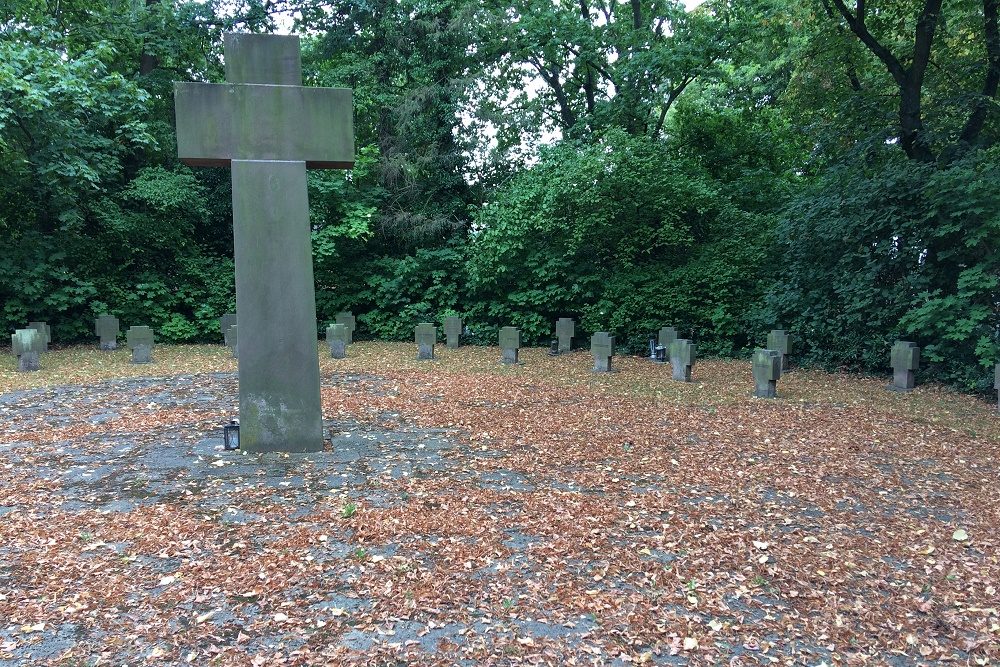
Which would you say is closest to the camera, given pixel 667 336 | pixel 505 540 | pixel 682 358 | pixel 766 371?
pixel 505 540

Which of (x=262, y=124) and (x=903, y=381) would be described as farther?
(x=903, y=381)

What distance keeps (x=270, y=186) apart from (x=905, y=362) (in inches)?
372

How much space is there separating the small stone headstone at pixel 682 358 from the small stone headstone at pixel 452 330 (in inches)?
251

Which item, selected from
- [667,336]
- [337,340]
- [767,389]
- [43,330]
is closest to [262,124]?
[767,389]

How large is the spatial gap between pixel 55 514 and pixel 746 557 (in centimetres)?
450

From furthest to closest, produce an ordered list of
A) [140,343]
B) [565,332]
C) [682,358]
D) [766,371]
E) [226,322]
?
[226,322] < [565,332] < [140,343] < [682,358] < [766,371]

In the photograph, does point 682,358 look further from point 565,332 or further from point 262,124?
point 262,124

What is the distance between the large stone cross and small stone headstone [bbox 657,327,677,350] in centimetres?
919

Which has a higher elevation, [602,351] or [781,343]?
[781,343]

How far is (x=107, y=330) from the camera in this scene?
612 inches

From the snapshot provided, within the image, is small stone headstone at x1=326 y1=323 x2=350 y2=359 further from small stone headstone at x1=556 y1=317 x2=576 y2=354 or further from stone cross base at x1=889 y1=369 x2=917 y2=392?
stone cross base at x1=889 y1=369 x2=917 y2=392

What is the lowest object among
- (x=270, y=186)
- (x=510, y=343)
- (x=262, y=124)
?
(x=510, y=343)

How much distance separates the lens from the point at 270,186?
5.73 meters

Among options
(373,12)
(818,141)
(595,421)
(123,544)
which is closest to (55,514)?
(123,544)
